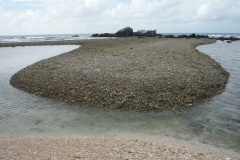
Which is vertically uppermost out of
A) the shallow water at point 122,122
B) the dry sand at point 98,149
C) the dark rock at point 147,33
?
the dark rock at point 147,33

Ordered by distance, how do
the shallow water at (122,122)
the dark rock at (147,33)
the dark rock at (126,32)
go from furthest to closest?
the dark rock at (126,32) < the dark rock at (147,33) < the shallow water at (122,122)

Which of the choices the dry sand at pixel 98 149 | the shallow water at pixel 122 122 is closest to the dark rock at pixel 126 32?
the shallow water at pixel 122 122

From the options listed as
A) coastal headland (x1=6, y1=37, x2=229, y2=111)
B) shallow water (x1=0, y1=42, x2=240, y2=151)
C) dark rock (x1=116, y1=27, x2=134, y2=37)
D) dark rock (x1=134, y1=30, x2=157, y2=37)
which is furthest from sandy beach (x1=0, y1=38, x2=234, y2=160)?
dark rock (x1=116, y1=27, x2=134, y2=37)

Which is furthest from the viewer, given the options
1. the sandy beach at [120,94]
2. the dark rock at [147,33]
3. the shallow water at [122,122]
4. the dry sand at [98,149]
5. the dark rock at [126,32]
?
the dark rock at [126,32]

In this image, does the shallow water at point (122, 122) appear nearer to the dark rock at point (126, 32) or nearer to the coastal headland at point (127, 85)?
the coastal headland at point (127, 85)

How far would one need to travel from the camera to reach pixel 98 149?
7.25m

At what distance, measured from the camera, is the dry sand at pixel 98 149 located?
673 cm

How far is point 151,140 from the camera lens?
8.47 m

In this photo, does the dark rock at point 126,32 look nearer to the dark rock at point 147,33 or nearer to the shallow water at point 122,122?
the dark rock at point 147,33

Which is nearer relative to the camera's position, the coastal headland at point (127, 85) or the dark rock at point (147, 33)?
the coastal headland at point (127, 85)

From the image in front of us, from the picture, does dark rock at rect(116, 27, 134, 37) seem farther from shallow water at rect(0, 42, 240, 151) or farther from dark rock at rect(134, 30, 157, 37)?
shallow water at rect(0, 42, 240, 151)

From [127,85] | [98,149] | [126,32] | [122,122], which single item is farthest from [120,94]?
[126,32]

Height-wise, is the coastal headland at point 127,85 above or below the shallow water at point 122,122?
above

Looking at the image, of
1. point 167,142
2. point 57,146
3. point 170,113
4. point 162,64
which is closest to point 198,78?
point 162,64
